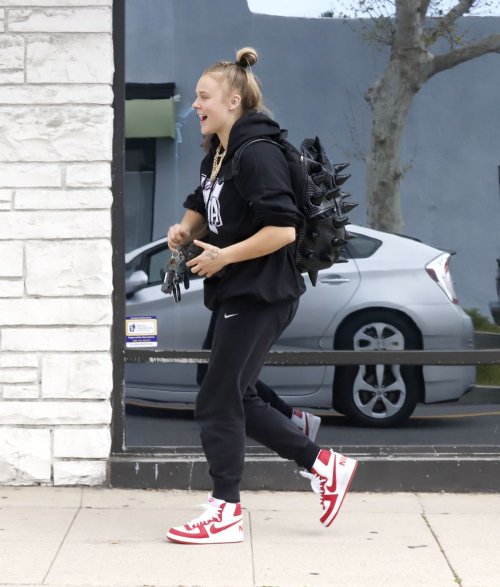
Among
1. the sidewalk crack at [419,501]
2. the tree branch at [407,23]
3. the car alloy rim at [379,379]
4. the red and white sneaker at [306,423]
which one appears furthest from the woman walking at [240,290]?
the tree branch at [407,23]

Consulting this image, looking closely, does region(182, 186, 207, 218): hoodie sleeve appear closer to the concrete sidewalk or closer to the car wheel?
the car wheel

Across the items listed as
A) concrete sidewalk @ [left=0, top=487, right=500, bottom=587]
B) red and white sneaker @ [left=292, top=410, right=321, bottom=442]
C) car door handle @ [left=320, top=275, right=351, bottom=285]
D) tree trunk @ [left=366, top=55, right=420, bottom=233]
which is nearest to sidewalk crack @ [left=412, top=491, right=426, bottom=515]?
concrete sidewalk @ [left=0, top=487, right=500, bottom=587]

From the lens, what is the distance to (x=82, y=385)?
434 cm

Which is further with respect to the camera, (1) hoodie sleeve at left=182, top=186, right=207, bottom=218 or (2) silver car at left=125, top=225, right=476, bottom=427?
(2) silver car at left=125, top=225, right=476, bottom=427

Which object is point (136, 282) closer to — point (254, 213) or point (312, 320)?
point (312, 320)

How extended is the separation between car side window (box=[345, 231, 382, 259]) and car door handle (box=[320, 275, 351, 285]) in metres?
0.12

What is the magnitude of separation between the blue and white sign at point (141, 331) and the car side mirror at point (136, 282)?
5.6 inches

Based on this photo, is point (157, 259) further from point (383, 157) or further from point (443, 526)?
point (443, 526)

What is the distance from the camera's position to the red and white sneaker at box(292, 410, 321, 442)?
4.08 meters

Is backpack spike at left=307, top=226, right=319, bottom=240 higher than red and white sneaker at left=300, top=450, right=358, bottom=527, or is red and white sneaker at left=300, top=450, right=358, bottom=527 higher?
backpack spike at left=307, top=226, right=319, bottom=240

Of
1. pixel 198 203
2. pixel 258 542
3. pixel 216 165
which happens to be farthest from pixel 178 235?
pixel 258 542

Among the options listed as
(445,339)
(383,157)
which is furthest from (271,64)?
(445,339)

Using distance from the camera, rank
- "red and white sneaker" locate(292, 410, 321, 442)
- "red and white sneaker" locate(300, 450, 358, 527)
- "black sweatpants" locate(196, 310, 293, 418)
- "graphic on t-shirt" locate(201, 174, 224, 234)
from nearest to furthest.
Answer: "graphic on t-shirt" locate(201, 174, 224, 234), "red and white sneaker" locate(300, 450, 358, 527), "red and white sneaker" locate(292, 410, 321, 442), "black sweatpants" locate(196, 310, 293, 418)

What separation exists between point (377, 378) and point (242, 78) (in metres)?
1.85
